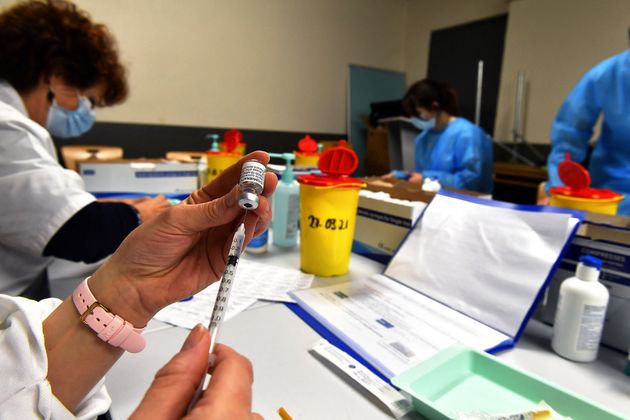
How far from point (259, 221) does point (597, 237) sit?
588mm

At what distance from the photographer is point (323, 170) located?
901mm

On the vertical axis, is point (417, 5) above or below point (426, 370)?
above

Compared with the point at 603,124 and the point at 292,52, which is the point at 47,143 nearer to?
the point at 603,124

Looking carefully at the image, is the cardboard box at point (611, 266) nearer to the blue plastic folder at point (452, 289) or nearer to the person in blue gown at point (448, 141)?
the blue plastic folder at point (452, 289)

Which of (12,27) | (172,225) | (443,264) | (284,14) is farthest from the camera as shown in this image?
(284,14)

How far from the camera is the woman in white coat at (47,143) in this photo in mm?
870

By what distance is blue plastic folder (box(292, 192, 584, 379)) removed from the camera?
0.65m

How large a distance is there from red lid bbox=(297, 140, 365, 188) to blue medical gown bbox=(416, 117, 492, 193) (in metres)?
1.57

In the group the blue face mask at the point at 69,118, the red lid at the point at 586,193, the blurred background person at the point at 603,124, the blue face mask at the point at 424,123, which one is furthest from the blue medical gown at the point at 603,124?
the blue face mask at the point at 69,118

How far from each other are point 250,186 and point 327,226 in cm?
45

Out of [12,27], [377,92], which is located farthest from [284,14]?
[12,27]

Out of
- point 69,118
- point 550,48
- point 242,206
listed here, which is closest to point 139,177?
point 69,118

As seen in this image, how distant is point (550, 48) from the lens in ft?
9.78

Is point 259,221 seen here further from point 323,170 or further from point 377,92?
point 377,92
